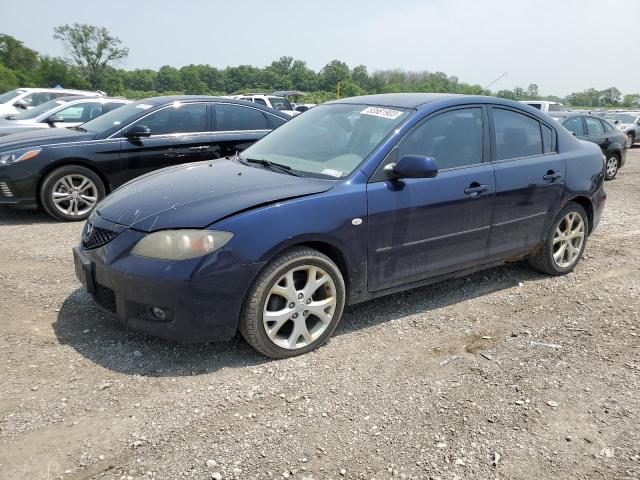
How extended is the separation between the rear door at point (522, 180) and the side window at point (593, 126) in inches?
327

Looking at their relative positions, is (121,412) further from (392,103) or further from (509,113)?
(509,113)

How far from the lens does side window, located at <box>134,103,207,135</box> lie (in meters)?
6.98

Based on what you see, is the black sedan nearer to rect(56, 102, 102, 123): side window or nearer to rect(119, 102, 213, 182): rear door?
rect(119, 102, 213, 182): rear door

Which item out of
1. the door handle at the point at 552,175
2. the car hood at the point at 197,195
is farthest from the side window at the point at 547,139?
the car hood at the point at 197,195

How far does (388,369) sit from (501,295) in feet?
5.70

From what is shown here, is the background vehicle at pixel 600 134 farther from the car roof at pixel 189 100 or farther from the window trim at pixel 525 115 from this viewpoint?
the window trim at pixel 525 115

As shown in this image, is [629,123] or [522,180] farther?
[629,123]

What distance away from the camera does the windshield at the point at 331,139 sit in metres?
3.71

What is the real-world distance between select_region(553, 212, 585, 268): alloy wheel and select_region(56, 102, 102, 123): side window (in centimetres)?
842

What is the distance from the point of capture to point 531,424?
9.09 ft

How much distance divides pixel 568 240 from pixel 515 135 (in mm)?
1222

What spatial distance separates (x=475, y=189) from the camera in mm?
4027

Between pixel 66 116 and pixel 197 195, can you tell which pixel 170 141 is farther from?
pixel 66 116

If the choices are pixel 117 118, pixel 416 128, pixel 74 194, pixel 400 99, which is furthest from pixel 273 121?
pixel 416 128
